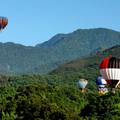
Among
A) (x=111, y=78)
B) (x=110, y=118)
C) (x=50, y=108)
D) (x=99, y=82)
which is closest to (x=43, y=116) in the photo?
(x=50, y=108)

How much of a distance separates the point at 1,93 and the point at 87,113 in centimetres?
4771

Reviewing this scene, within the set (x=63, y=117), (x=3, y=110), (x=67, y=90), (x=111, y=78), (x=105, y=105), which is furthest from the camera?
(x=67, y=90)

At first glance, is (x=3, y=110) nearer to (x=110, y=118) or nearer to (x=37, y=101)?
(x=37, y=101)

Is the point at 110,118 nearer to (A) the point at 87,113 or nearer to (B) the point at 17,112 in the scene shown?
(A) the point at 87,113

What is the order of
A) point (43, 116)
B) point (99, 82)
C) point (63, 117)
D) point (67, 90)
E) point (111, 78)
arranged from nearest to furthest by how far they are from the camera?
1. point (111, 78)
2. point (63, 117)
3. point (43, 116)
4. point (99, 82)
5. point (67, 90)

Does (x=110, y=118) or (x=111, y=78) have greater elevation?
(x=111, y=78)

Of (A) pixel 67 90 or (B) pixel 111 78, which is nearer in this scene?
(B) pixel 111 78

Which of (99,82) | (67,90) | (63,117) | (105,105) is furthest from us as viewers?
(67,90)

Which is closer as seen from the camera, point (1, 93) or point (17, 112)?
point (17, 112)

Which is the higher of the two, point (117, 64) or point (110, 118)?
A: point (117, 64)

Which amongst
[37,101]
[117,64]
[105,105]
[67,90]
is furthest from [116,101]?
[67,90]

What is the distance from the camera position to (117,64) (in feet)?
147

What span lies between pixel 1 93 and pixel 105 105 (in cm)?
4870

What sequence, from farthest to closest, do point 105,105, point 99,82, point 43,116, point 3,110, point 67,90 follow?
point 67,90
point 99,82
point 3,110
point 105,105
point 43,116
